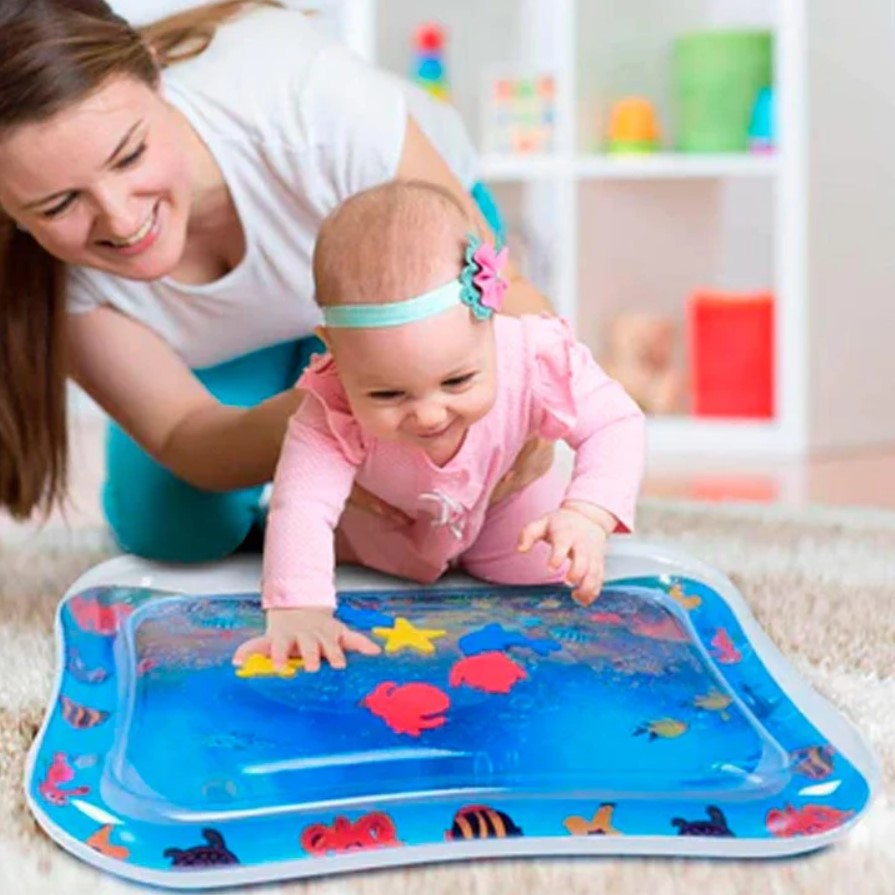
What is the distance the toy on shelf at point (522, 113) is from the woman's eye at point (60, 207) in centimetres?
146

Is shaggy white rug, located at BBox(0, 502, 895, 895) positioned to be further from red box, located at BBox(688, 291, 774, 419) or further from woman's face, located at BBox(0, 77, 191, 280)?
red box, located at BBox(688, 291, 774, 419)

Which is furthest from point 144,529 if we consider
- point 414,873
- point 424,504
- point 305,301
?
point 414,873

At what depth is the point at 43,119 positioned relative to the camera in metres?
1.15

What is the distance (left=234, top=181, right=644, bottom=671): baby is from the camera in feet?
3.41

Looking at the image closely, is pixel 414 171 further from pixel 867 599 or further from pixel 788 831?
pixel 788 831

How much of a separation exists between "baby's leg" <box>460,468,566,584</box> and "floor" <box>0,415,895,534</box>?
0.67 m

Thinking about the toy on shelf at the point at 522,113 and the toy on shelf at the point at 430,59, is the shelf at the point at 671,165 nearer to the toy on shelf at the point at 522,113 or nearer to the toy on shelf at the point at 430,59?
the toy on shelf at the point at 522,113

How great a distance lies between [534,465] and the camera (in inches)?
51.3

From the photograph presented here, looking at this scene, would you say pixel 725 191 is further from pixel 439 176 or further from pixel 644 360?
pixel 439 176

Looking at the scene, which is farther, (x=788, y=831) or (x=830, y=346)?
(x=830, y=346)

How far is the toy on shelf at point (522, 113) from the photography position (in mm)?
2568

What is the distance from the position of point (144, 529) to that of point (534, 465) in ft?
1.35

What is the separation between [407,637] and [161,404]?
0.37 metres

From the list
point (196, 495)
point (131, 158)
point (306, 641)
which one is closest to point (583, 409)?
point (306, 641)
